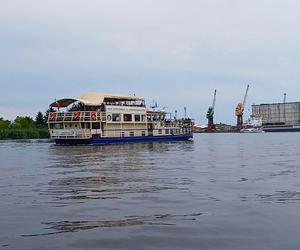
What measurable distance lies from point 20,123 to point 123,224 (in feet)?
505

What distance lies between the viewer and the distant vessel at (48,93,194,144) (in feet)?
257

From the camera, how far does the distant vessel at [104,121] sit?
7838cm

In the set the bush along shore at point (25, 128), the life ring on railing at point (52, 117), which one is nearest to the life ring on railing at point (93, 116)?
the life ring on railing at point (52, 117)

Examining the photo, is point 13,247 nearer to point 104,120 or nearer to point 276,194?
point 276,194

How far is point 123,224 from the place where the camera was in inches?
520

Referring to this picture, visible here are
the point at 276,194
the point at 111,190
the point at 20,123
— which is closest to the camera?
the point at 276,194

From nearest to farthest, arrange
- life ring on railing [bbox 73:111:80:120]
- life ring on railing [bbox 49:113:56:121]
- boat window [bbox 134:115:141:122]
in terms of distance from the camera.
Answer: life ring on railing [bbox 73:111:80:120] → life ring on railing [bbox 49:113:56:121] → boat window [bbox 134:115:141:122]

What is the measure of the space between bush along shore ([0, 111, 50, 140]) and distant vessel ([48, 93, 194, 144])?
179ft

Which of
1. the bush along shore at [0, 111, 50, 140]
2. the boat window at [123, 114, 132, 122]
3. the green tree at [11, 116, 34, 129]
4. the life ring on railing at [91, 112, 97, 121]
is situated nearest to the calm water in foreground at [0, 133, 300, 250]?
the life ring on railing at [91, 112, 97, 121]

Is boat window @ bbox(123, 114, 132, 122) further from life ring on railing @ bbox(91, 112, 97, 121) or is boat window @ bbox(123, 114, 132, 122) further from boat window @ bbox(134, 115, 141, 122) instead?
life ring on railing @ bbox(91, 112, 97, 121)

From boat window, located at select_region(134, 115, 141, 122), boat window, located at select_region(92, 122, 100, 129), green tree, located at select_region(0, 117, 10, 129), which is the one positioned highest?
green tree, located at select_region(0, 117, 10, 129)

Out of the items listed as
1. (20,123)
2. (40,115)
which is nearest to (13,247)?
(20,123)

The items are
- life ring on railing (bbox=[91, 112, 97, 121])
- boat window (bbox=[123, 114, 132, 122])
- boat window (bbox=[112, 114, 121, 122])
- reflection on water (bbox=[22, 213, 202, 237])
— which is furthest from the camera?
boat window (bbox=[123, 114, 132, 122])

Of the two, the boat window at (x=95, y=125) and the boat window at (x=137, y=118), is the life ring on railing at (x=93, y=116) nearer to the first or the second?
the boat window at (x=95, y=125)
